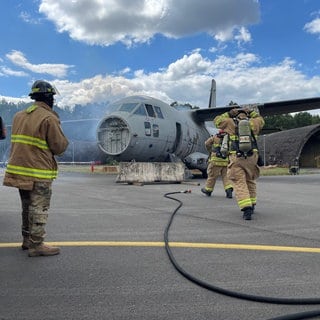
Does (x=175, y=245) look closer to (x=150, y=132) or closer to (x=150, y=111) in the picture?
(x=150, y=132)

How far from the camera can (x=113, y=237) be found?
529 cm

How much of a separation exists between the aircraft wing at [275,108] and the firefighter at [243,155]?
11741 millimetres

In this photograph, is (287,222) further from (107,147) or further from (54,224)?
(107,147)

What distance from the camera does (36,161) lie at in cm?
448

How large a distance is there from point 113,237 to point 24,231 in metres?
1.18

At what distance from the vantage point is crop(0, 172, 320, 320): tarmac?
2.88 m

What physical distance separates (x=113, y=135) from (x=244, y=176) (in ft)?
29.2

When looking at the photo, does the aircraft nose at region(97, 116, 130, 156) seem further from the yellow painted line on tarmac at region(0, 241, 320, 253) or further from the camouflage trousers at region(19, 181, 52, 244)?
the camouflage trousers at region(19, 181, 52, 244)

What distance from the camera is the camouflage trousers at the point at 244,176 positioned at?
6783 millimetres


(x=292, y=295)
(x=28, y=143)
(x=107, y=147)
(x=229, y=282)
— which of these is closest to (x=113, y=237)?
(x=28, y=143)

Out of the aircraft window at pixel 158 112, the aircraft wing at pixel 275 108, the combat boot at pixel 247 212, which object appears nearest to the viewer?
the combat boot at pixel 247 212

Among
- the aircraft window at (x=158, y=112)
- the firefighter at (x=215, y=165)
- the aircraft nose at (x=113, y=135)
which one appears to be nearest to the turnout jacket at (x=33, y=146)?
the firefighter at (x=215, y=165)

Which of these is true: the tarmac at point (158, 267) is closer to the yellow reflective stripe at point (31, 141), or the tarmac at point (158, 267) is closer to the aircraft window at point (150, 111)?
the yellow reflective stripe at point (31, 141)

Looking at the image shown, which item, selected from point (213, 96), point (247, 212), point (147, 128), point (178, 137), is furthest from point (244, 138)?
point (213, 96)
